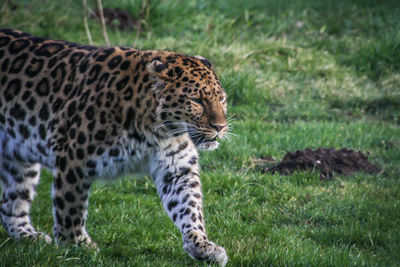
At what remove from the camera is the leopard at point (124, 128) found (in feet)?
15.9

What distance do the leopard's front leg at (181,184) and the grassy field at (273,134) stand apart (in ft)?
1.01

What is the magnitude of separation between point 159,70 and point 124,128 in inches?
21.1

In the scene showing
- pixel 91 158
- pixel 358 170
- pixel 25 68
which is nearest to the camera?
pixel 91 158

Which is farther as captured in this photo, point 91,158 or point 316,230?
point 316,230

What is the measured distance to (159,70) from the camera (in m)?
4.88

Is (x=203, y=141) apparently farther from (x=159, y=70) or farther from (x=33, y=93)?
(x=33, y=93)

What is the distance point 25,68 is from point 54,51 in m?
0.31

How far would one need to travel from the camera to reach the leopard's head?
480cm

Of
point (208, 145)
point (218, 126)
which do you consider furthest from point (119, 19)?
point (218, 126)

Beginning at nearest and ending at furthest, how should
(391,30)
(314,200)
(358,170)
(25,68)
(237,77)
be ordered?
(25,68), (314,200), (358,170), (237,77), (391,30)

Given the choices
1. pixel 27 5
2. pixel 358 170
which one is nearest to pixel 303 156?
pixel 358 170

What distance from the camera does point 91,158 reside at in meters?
4.89

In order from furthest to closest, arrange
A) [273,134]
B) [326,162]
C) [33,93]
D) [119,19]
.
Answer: [119,19]
[273,134]
[326,162]
[33,93]

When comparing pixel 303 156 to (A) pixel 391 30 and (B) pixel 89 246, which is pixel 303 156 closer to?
(B) pixel 89 246
